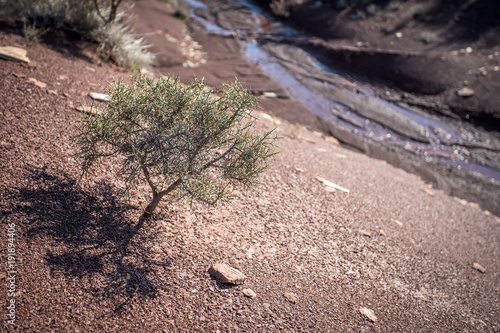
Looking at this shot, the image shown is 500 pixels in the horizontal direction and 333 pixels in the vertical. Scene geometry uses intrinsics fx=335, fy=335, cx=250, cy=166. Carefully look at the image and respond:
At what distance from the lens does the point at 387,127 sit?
8.14 metres

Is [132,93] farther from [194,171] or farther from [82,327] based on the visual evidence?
[82,327]

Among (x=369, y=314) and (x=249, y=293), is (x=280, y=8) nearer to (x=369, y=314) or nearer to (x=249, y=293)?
(x=369, y=314)

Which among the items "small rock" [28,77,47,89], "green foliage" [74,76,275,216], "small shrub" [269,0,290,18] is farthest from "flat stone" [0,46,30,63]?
"small shrub" [269,0,290,18]

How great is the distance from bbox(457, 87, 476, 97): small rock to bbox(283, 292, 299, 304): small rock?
9614mm

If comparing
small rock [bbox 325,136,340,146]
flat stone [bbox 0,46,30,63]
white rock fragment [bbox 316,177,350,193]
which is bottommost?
small rock [bbox 325,136,340,146]

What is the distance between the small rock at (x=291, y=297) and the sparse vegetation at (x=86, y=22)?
4628 millimetres

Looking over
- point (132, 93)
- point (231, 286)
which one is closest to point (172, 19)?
point (132, 93)

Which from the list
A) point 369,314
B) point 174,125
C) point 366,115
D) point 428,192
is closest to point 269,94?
point 366,115

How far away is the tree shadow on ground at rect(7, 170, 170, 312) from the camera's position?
2045mm

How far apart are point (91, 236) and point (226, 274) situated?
37.6 inches

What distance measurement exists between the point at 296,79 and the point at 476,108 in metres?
4.99

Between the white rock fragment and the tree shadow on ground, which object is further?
the white rock fragment

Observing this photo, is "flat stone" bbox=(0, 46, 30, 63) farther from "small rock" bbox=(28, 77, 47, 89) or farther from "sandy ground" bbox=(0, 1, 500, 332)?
"small rock" bbox=(28, 77, 47, 89)

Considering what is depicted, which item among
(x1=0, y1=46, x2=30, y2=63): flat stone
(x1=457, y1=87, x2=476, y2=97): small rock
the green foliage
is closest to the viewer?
the green foliage
